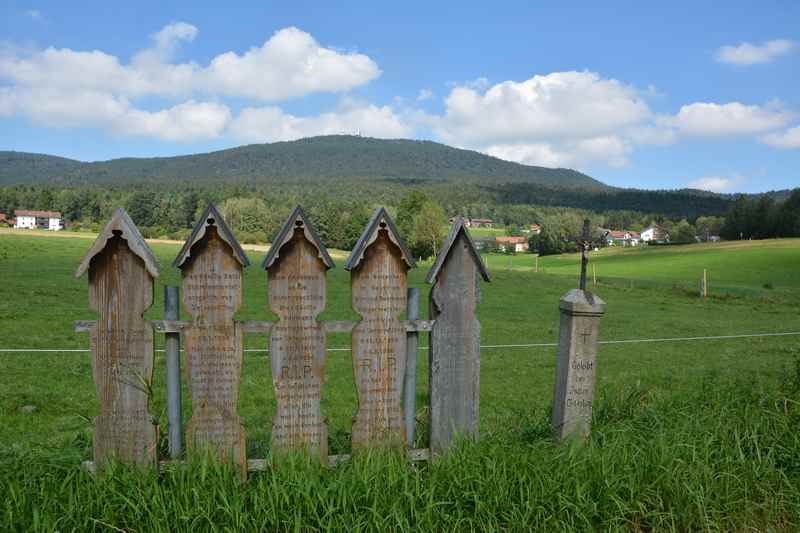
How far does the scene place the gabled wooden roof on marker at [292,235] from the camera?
4.12 metres

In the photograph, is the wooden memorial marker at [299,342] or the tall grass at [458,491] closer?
the tall grass at [458,491]

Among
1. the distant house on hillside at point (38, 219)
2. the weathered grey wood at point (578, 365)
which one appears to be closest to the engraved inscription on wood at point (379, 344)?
the weathered grey wood at point (578, 365)

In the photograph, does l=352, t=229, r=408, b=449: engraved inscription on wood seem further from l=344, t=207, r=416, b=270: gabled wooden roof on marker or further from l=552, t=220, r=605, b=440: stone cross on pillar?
l=552, t=220, r=605, b=440: stone cross on pillar

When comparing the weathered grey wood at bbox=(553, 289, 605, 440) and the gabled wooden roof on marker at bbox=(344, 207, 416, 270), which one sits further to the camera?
the weathered grey wood at bbox=(553, 289, 605, 440)

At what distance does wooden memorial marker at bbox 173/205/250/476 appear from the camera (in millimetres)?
4145

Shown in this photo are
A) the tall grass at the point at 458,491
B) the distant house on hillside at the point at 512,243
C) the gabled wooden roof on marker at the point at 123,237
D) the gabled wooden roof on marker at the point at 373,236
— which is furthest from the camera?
the distant house on hillside at the point at 512,243

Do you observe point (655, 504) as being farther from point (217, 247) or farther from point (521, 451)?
point (217, 247)

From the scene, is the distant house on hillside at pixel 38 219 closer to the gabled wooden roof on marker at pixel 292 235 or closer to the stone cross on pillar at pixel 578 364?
the gabled wooden roof on marker at pixel 292 235

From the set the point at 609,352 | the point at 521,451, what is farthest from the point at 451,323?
the point at 609,352

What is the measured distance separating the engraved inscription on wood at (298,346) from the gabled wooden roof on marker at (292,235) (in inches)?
1.6

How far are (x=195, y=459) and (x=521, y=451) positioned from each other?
218cm

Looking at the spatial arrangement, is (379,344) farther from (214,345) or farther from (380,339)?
(214,345)

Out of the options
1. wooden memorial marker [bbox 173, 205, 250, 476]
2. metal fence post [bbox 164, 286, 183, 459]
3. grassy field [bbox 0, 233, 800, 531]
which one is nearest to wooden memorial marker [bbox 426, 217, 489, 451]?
grassy field [bbox 0, 233, 800, 531]

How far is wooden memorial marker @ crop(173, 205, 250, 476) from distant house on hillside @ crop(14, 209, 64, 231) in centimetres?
12860
